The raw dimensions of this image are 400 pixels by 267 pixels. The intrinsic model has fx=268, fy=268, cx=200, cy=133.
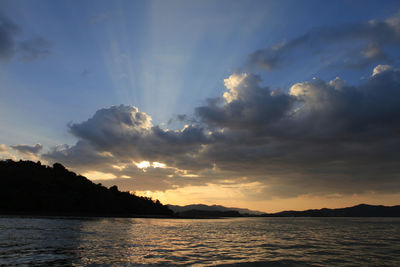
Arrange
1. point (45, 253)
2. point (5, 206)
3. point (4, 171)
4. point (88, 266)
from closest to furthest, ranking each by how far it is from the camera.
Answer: point (88, 266), point (45, 253), point (5, 206), point (4, 171)

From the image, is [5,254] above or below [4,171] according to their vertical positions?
below

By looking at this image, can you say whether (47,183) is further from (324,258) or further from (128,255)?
(324,258)

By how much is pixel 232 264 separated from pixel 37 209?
186 metres

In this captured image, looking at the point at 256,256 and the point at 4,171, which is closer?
the point at 256,256

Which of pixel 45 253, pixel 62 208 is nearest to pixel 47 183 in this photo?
pixel 62 208

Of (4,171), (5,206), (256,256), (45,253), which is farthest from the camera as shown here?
(4,171)

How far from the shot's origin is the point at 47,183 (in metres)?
193

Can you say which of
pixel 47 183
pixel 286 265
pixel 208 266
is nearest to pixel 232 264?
pixel 208 266

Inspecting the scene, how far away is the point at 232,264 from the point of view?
2594 cm

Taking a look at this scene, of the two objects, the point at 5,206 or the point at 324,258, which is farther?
the point at 5,206

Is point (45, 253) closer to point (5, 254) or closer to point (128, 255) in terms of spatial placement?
point (5, 254)

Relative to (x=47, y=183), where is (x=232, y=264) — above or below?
below

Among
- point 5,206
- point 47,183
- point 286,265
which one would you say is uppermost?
point 47,183

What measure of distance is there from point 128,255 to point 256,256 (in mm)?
14664
